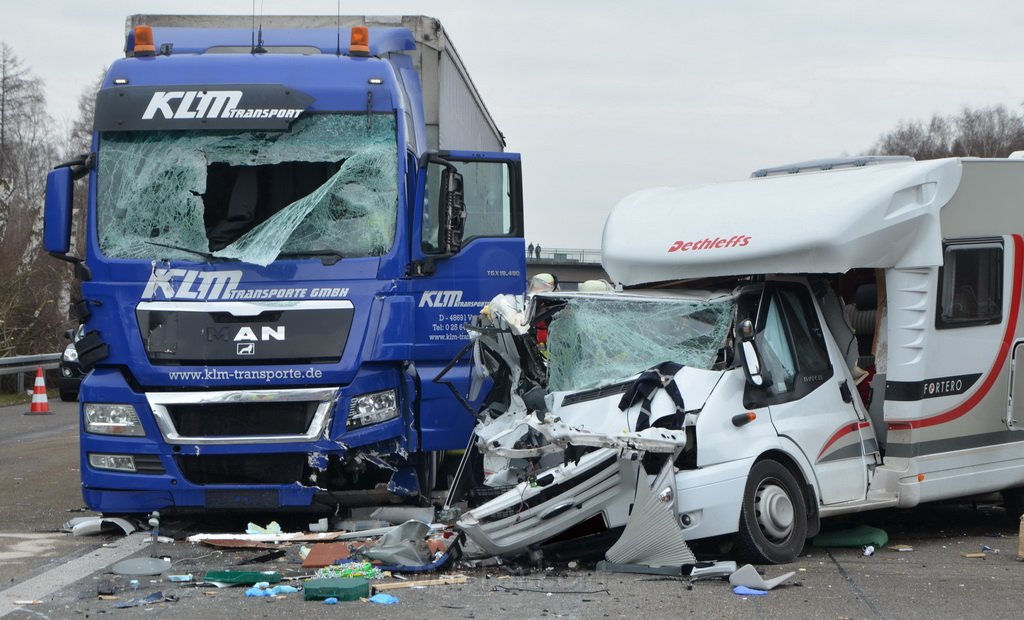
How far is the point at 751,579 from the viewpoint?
7734mm

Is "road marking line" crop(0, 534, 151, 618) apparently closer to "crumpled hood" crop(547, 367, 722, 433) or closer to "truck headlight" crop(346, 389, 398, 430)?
"truck headlight" crop(346, 389, 398, 430)

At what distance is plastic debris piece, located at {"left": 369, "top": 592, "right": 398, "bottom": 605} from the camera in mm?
7312

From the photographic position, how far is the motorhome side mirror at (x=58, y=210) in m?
9.64

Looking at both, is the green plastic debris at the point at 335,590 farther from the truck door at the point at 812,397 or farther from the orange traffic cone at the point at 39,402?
the orange traffic cone at the point at 39,402

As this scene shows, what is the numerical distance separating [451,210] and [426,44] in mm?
2174

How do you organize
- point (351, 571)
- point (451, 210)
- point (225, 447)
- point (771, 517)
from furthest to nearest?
1. point (451, 210)
2. point (225, 447)
3. point (771, 517)
4. point (351, 571)

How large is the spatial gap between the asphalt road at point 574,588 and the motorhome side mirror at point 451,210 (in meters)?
2.64

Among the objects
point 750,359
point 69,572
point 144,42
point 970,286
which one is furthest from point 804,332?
point 144,42

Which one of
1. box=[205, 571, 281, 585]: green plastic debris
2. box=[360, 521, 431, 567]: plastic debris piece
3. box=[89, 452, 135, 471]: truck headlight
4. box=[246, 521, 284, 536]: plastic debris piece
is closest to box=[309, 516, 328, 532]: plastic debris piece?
box=[246, 521, 284, 536]: plastic debris piece

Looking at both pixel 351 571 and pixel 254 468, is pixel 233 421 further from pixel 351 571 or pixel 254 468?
pixel 351 571

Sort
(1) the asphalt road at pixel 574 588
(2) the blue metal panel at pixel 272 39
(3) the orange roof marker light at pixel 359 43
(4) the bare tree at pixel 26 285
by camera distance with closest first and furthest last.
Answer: (1) the asphalt road at pixel 574 588, (3) the orange roof marker light at pixel 359 43, (2) the blue metal panel at pixel 272 39, (4) the bare tree at pixel 26 285

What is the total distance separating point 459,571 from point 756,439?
6.77ft

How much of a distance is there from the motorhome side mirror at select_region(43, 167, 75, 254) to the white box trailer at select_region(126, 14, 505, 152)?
2.21 m

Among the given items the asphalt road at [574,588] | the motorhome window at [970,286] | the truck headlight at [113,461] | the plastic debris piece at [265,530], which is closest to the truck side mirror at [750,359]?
the asphalt road at [574,588]
